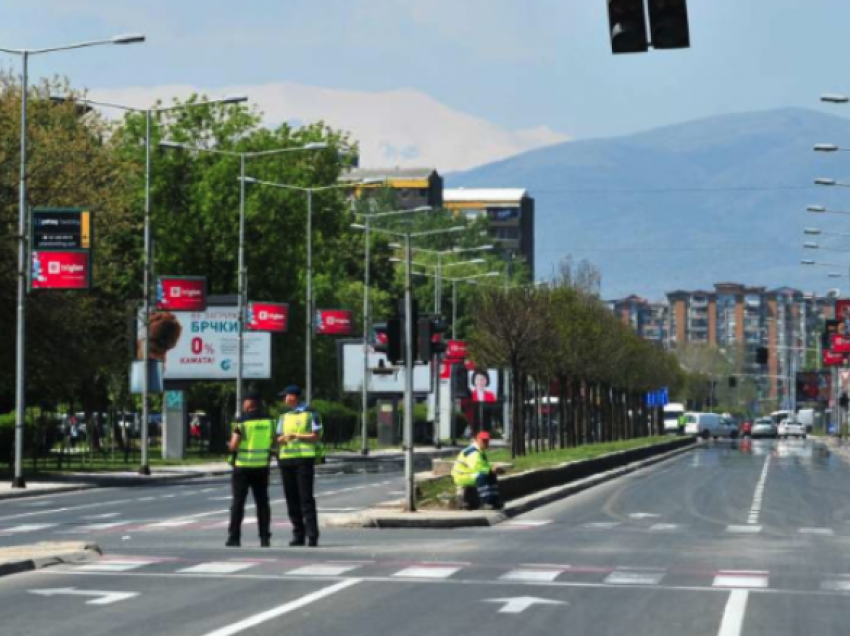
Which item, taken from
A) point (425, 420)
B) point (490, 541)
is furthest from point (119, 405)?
point (490, 541)

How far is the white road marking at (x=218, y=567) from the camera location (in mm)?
21875

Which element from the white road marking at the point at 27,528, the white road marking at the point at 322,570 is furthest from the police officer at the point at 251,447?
the white road marking at the point at 27,528

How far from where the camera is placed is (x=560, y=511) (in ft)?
124

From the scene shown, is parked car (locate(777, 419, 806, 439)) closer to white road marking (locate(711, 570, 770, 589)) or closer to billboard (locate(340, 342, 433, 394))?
billboard (locate(340, 342, 433, 394))

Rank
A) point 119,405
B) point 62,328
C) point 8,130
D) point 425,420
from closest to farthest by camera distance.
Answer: point 62,328, point 8,130, point 119,405, point 425,420

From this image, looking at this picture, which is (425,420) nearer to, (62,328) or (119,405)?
(119,405)

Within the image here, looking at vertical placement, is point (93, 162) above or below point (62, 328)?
above

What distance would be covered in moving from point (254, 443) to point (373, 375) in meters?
73.6

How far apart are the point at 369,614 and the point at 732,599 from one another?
11.6 ft

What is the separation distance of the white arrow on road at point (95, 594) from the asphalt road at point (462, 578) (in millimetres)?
21

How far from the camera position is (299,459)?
2645 cm

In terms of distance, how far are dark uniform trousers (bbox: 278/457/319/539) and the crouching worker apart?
697 cm

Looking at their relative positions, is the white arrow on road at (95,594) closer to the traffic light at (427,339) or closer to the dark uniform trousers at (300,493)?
the dark uniform trousers at (300,493)

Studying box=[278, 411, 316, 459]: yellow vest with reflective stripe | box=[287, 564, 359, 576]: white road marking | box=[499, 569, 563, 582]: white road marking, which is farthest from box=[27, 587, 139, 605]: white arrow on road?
box=[278, 411, 316, 459]: yellow vest with reflective stripe
